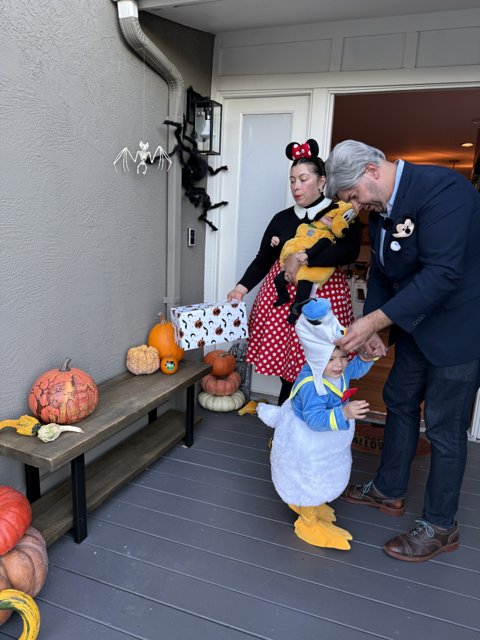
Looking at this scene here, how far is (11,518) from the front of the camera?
1594mm

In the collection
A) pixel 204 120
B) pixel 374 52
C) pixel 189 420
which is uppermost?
pixel 374 52

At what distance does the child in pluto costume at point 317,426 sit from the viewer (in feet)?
5.85

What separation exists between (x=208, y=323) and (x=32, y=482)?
1.20 m

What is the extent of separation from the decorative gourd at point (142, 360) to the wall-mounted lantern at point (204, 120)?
138cm

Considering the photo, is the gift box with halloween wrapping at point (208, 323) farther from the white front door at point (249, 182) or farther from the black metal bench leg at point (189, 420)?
the white front door at point (249, 182)

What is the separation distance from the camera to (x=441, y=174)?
1.70 meters

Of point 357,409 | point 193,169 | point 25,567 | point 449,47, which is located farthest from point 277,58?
point 25,567

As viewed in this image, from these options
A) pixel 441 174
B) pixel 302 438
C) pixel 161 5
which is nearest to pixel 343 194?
pixel 441 174

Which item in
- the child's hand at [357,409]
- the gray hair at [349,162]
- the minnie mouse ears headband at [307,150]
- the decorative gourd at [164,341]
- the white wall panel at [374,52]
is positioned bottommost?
the decorative gourd at [164,341]

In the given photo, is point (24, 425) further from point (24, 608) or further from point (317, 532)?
point (317, 532)

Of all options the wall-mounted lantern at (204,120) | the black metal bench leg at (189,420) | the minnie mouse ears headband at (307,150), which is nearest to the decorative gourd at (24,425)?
the black metal bench leg at (189,420)

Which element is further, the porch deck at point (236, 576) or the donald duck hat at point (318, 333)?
the donald duck hat at point (318, 333)

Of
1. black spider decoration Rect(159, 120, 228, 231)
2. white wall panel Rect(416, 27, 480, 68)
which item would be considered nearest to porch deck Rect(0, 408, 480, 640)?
black spider decoration Rect(159, 120, 228, 231)

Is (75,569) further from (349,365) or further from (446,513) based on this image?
(446,513)
